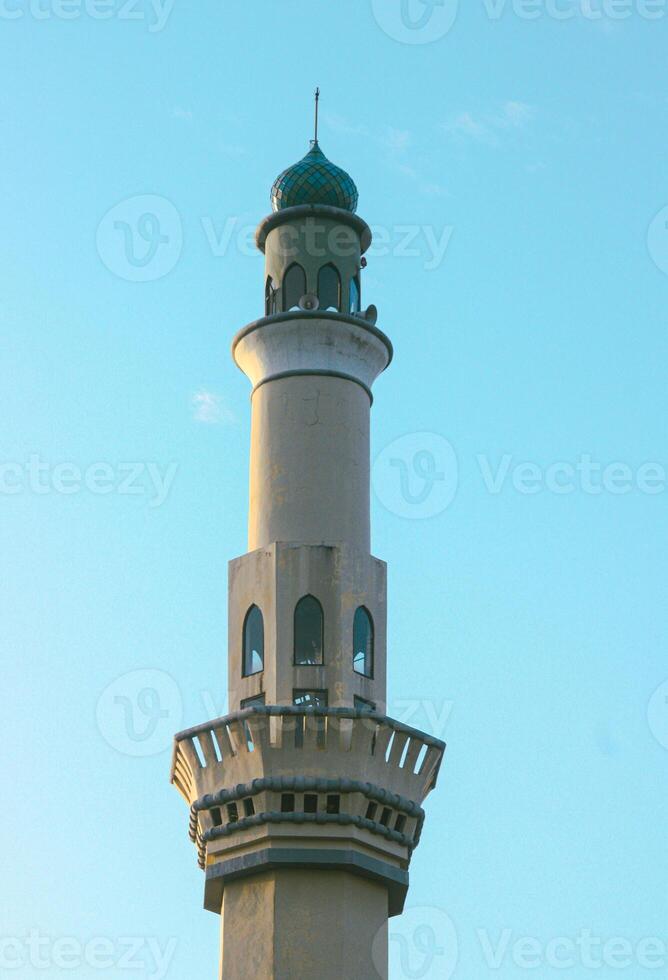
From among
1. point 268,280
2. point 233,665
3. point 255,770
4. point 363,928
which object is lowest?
point 363,928

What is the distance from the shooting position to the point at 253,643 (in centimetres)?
3322

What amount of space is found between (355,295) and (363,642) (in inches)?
258

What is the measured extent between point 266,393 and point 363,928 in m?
9.21

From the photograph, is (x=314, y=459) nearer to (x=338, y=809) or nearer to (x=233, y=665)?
(x=233, y=665)

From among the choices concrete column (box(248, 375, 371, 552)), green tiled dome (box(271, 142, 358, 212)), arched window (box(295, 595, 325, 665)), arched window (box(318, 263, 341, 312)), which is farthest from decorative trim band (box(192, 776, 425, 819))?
green tiled dome (box(271, 142, 358, 212))

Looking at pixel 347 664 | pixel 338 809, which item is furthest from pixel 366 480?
pixel 338 809

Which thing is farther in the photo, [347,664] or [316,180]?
[316,180]

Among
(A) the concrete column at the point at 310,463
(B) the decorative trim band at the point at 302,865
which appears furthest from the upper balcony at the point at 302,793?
(A) the concrete column at the point at 310,463

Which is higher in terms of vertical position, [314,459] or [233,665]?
[314,459]

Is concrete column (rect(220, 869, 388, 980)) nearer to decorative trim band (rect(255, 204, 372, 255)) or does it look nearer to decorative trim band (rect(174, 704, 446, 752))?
decorative trim band (rect(174, 704, 446, 752))

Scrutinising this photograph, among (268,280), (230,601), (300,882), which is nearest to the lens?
(300,882)

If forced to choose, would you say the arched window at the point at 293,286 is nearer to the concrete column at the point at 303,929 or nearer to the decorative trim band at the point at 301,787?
the decorative trim band at the point at 301,787

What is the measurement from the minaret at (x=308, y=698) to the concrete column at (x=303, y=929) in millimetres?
24

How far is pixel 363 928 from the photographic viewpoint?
103 ft
